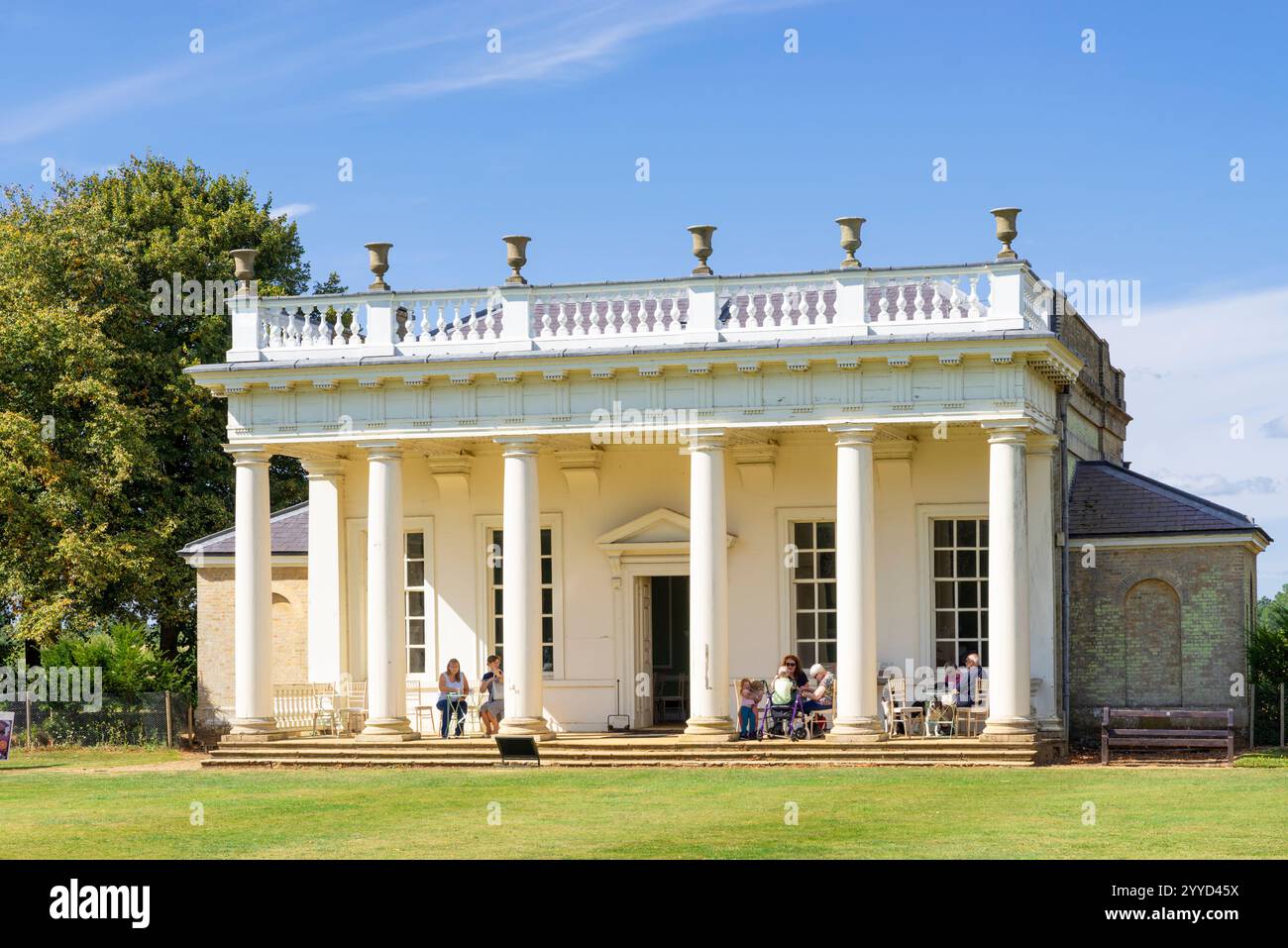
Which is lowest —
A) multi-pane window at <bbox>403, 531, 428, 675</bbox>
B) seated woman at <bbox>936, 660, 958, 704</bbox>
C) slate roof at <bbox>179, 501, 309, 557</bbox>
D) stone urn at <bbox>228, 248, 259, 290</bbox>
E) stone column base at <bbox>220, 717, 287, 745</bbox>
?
stone column base at <bbox>220, 717, 287, 745</bbox>

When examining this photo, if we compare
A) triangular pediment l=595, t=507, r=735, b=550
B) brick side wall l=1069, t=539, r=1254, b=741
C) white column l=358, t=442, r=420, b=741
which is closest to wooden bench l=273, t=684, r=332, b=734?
white column l=358, t=442, r=420, b=741

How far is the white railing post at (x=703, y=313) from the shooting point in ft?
93.7

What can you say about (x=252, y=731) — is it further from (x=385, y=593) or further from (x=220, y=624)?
(x=220, y=624)

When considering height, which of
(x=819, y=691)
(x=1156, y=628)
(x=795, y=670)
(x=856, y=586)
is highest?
(x=856, y=586)

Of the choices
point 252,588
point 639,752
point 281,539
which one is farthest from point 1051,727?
point 281,539

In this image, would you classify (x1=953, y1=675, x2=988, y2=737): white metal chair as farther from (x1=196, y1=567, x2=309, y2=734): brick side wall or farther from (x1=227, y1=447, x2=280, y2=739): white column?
(x1=196, y1=567, x2=309, y2=734): brick side wall

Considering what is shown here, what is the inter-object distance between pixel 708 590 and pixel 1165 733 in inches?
263

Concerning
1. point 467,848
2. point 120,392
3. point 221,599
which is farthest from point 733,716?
point 120,392

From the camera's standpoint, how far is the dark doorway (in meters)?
32.4

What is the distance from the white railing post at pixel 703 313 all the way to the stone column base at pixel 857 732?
5.86 m

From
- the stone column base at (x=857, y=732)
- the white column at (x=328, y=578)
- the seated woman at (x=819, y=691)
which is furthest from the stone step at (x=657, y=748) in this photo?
the white column at (x=328, y=578)

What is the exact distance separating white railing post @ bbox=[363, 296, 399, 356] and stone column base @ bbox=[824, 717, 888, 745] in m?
8.85

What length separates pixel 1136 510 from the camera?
30969 mm
